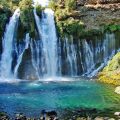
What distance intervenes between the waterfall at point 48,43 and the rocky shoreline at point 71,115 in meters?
20.7

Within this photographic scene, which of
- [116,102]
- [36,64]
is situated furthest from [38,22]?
[116,102]

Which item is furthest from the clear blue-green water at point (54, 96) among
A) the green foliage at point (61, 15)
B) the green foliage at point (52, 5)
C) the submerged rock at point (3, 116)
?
the green foliage at point (52, 5)

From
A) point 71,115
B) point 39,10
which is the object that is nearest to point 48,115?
point 71,115

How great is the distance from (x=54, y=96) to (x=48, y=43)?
55.5 feet

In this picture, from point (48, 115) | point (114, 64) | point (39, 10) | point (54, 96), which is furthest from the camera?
point (39, 10)

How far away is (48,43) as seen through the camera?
2345 inches

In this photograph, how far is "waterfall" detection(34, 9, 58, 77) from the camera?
5797 centimetres

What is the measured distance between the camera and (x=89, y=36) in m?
60.1

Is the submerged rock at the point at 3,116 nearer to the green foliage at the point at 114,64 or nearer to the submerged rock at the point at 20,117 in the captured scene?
the submerged rock at the point at 20,117

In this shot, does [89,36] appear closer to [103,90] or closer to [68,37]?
[68,37]

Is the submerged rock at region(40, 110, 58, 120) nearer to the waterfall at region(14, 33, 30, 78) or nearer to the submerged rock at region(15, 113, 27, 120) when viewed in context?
the submerged rock at region(15, 113, 27, 120)

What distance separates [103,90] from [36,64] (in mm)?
13045

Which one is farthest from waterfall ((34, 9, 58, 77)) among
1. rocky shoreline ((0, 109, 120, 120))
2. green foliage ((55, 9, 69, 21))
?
rocky shoreline ((0, 109, 120, 120))

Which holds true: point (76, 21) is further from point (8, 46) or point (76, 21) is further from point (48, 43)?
point (8, 46)
